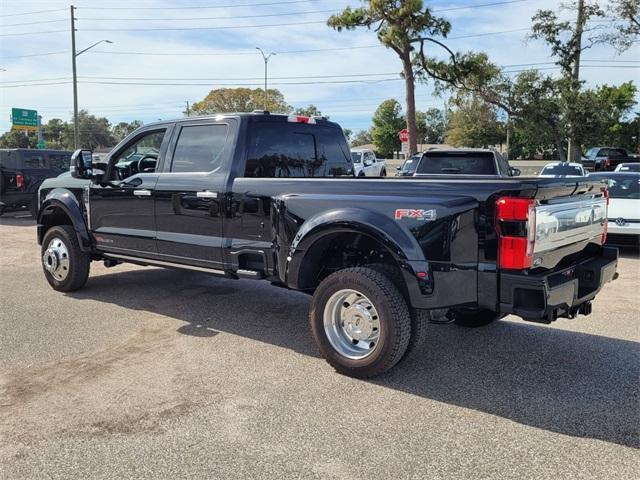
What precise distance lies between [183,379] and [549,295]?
8.63 ft

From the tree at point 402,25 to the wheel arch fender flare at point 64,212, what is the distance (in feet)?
62.9

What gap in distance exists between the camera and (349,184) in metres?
4.38

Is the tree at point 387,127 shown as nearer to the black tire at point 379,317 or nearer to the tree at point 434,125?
the tree at point 434,125

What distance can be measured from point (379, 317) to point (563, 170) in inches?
556

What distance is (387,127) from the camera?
9325 cm

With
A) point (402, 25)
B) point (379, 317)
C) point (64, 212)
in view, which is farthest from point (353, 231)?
point (402, 25)

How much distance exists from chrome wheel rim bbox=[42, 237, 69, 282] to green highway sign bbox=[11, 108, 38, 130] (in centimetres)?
6585

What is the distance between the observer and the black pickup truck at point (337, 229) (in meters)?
3.70

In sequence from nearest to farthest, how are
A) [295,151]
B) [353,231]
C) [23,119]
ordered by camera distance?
[353,231], [295,151], [23,119]

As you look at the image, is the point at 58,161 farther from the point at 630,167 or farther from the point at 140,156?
the point at 630,167

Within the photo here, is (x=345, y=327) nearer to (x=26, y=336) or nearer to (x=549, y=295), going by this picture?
(x=549, y=295)

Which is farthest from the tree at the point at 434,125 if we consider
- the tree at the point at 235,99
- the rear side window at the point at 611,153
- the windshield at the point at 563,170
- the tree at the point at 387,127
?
the windshield at the point at 563,170

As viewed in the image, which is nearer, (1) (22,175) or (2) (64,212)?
(2) (64,212)

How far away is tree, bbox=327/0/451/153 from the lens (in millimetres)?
23656
